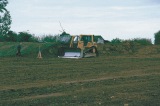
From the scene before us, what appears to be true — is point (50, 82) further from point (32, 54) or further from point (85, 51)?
point (32, 54)

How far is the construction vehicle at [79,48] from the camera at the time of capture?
40316 millimetres

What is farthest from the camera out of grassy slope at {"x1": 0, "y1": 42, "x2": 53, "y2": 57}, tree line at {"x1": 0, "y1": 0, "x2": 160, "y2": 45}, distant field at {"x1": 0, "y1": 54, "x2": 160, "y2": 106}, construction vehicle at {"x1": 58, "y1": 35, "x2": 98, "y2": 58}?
tree line at {"x1": 0, "y1": 0, "x2": 160, "y2": 45}

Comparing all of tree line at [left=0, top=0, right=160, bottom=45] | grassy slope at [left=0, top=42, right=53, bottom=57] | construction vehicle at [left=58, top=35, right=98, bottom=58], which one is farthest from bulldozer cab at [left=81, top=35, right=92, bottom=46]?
tree line at [left=0, top=0, right=160, bottom=45]

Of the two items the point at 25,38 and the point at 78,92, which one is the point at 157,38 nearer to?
the point at 25,38

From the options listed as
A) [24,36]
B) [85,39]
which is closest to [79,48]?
[85,39]

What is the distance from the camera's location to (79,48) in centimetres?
4028

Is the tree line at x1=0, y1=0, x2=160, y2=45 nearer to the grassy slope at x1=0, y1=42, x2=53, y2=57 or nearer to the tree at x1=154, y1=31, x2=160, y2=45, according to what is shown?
the tree at x1=154, y1=31, x2=160, y2=45

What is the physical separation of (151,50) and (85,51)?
13.4 metres

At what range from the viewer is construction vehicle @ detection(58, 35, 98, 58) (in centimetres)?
4032

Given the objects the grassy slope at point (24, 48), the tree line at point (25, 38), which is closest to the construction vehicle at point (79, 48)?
the grassy slope at point (24, 48)

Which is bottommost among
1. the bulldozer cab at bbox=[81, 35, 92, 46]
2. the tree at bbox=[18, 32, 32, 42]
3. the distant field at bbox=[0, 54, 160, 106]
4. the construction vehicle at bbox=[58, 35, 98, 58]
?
the distant field at bbox=[0, 54, 160, 106]

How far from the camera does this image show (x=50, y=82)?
18.7 m

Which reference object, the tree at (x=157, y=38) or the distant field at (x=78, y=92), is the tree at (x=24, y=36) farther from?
the distant field at (x=78, y=92)

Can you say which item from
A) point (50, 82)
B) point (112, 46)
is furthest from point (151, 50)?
point (50, 82)
